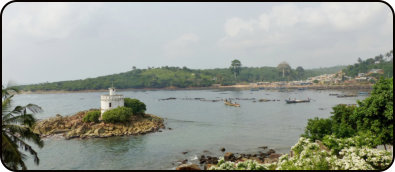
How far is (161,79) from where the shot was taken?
137m

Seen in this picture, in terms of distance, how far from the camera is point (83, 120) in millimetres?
33438

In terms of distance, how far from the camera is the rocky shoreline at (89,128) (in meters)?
30.5

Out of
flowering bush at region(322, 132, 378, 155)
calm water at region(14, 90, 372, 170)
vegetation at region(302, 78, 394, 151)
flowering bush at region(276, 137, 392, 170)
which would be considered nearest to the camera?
flowering bush at region(276, 137, 392, 170)

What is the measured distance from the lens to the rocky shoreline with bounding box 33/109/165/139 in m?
30.5

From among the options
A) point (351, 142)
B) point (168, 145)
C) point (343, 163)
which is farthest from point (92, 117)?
point (343, 163)

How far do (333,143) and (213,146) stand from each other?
1367 centimetres

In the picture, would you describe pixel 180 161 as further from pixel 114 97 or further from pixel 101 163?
pixel 114 97

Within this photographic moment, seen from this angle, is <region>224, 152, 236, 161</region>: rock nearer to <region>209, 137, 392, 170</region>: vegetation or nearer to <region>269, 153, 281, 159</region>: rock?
<region>269, 153, 281, 159</region>: rock

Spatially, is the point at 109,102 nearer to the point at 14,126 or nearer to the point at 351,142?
the point at 14,126

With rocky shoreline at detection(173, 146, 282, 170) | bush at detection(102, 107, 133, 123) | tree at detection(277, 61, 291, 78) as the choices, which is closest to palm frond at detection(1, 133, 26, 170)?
rocky shoreline at detection(173, 146, 282, 170)

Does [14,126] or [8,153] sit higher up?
[14,126]

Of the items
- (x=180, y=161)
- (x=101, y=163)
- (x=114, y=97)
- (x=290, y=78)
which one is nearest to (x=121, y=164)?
(x=101, y=163)

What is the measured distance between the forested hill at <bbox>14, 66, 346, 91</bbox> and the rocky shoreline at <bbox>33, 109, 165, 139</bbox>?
94.1 meters

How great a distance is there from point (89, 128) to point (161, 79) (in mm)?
106392
